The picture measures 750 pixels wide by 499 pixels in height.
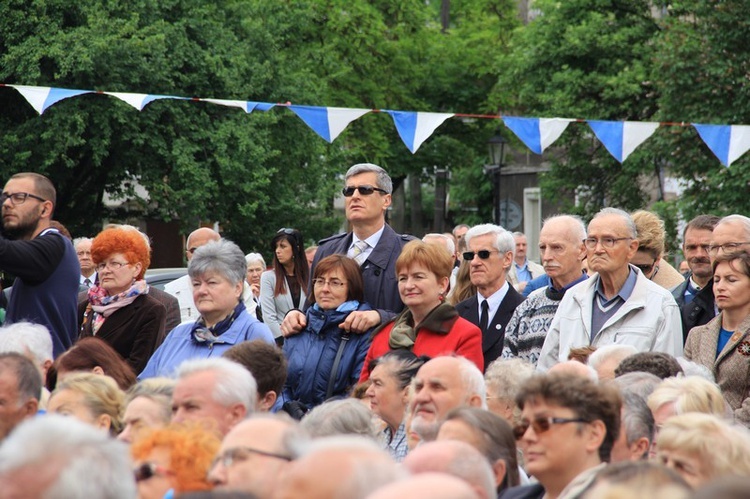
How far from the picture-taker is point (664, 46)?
71.8 ft

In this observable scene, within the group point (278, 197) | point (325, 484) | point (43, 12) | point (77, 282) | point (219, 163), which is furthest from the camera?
point (278, 197)

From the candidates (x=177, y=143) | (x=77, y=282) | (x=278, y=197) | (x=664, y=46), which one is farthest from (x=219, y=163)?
(x=77, y=282)

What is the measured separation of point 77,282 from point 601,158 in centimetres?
2132

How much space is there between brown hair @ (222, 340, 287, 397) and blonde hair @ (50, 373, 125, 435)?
0.63 m

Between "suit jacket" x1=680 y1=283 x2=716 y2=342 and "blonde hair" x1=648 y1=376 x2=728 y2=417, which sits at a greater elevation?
"suit jacket" x1=680 y1=283 x2=716 y2=342

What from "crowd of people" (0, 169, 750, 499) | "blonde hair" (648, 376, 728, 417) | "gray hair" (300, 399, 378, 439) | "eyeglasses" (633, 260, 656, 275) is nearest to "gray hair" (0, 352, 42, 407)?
"crowd of people" (0, 169, 750, 499)

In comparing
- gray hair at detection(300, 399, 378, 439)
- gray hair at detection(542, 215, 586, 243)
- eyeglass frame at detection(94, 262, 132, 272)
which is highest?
gray hair at detection(542, 215, 586, 243)

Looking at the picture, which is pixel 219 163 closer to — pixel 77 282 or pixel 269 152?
pixel 269 152

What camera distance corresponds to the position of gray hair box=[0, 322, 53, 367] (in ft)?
21.1

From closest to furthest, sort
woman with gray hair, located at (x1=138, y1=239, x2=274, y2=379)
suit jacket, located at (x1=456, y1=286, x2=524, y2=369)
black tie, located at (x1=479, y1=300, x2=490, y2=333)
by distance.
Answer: woman with gray hair, located at (x1=138, y1=239, x2=274, y2=379)
suit jacket, located at (x1=456, y1=286, x2=524, y2=369)
black tie, located at (x1=479, y1=300, x2=490, y2=333)

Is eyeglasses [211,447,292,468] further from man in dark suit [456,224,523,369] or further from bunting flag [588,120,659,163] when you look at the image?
bunting flag [588,120,659,163]

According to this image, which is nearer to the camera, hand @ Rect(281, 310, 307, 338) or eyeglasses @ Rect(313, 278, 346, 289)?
hand @ Rect(281, 310, 307, 338)

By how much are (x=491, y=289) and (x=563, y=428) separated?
3.51 m

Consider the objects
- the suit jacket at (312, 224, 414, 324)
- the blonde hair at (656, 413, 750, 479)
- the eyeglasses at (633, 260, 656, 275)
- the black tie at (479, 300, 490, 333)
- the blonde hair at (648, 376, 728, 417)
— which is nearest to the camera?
the blonde hair at (656, 413, 750, 479)
